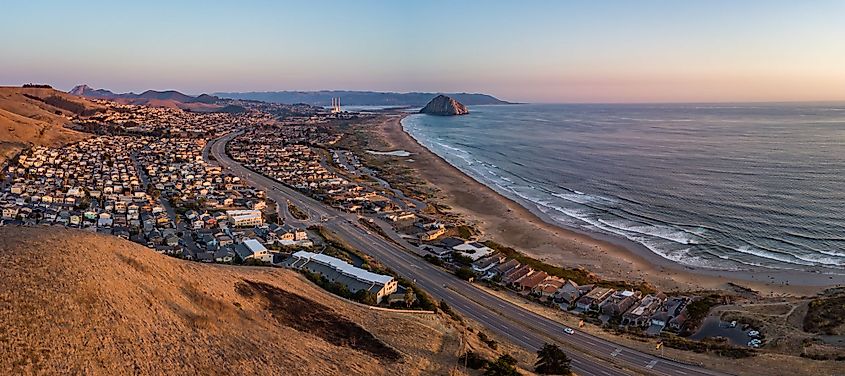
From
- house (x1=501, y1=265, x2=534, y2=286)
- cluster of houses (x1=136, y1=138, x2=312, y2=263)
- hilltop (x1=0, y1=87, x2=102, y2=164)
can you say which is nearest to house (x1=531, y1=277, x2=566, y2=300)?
house (x1=501, y1=265, x2=534, y2=286)

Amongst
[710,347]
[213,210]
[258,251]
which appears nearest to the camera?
[710,347]

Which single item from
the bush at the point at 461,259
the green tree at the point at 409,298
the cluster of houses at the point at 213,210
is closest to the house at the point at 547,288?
the bush at the point at 461,259

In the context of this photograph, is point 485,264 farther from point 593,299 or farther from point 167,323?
point 167,323

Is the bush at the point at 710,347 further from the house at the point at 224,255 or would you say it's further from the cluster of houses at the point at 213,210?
the house at the point at 224,255

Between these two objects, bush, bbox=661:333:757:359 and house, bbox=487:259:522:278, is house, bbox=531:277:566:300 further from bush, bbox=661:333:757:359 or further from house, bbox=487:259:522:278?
bush, bbox=661:333:757:359

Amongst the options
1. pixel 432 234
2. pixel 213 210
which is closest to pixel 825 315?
pixel 432 234

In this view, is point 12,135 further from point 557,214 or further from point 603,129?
point 603,129
